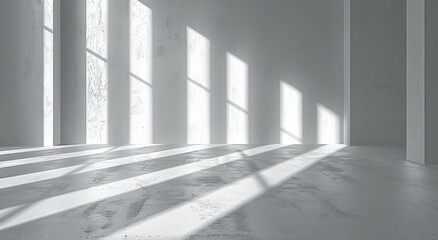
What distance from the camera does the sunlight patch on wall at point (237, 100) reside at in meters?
15.8

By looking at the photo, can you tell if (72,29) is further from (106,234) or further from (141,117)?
(106,234)

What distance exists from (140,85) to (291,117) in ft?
16.4

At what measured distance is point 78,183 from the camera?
686cm

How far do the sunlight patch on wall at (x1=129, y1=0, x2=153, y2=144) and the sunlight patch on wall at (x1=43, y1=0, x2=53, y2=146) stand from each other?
2.45 meters

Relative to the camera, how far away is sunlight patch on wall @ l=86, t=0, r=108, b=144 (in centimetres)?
1576

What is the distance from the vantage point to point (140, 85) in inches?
620

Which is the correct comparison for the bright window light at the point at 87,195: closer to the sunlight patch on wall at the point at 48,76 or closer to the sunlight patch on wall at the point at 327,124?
the sunlight patch on wall at the point at 48,76

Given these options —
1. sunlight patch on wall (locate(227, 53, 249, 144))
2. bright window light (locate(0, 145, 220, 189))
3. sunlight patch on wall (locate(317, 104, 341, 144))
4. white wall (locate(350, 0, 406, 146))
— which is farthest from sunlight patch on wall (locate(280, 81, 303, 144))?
bright window light (locate(0, 145, 220, 189))

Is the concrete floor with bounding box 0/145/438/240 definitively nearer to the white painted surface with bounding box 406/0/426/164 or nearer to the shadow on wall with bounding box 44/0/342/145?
the white painted surface with bounding box 406/0/426/164

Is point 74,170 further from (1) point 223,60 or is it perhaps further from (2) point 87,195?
(1) point 223,60

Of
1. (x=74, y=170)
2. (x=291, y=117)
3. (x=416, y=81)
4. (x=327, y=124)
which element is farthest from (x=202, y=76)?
(x=74, y=170)

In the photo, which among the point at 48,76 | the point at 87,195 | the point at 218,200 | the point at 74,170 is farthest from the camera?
the point at 48,76

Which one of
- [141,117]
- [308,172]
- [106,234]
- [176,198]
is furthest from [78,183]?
[141,117]

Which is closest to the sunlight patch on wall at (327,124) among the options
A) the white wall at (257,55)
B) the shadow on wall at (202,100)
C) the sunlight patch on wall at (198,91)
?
the shadow on wall at (202,100)
